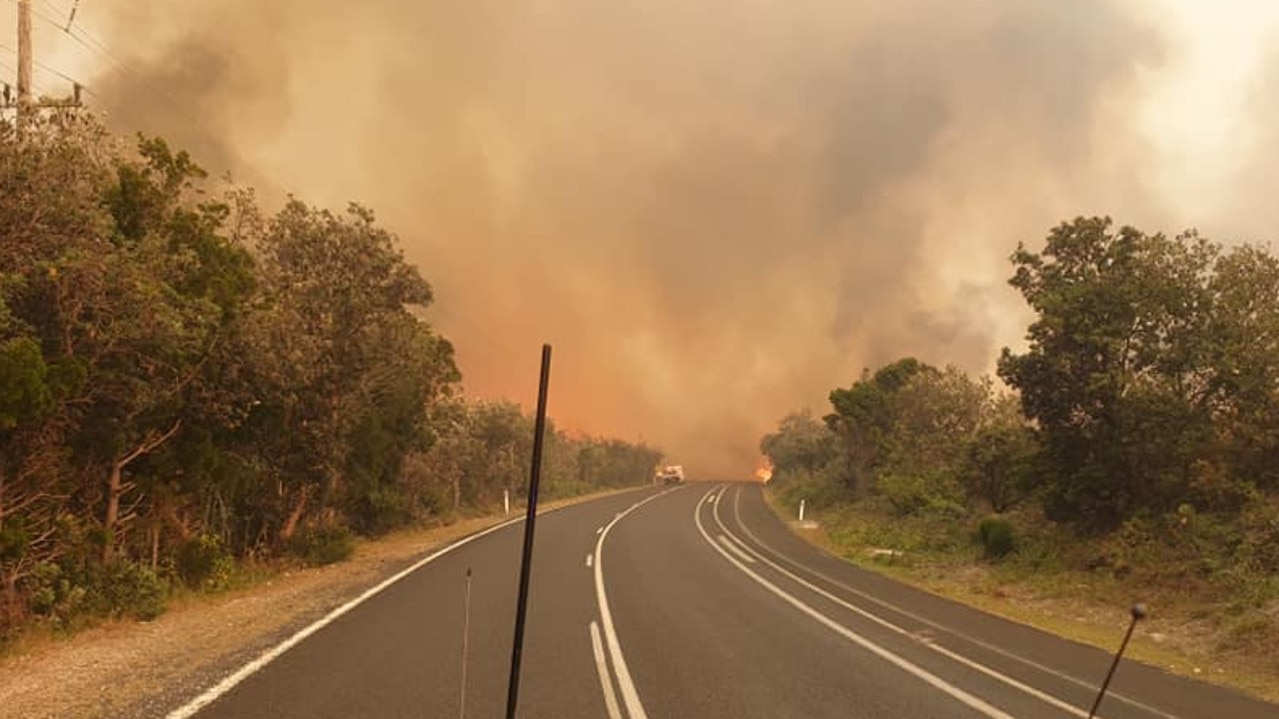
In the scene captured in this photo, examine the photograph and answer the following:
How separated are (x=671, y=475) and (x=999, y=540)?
63703 mm

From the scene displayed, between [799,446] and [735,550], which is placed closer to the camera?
[735,550]

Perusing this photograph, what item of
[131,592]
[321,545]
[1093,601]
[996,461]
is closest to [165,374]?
[131,592]

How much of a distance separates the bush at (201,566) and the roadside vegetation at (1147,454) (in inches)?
675

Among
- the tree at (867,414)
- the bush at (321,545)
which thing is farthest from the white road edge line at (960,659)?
the tree at (867,414)

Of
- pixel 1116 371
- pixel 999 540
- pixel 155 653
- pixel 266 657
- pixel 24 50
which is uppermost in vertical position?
pixel 24 50

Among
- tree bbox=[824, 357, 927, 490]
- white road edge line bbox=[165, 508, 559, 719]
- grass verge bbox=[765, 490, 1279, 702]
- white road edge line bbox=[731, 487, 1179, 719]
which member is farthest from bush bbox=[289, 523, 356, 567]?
tree bbox=[824, 357, 927, 490]

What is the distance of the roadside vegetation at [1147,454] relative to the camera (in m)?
16.2

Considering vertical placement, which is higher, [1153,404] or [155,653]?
[1153,404]

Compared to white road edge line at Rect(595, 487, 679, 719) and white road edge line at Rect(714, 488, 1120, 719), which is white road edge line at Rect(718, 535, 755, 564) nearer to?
white road edge line at Rect(714, 488, 1120, 719)

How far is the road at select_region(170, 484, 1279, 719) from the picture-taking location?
842cm

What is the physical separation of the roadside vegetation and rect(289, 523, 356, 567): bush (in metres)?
16.4

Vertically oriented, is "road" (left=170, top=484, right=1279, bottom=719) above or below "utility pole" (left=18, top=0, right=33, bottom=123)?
below

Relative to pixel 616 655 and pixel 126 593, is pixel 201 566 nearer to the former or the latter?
pixel 126 593

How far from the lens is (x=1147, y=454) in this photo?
65.7 feet
